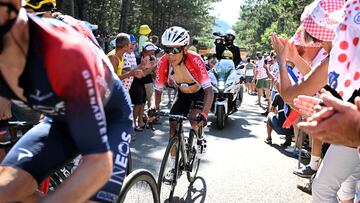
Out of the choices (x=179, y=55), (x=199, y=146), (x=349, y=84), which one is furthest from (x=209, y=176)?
(x=349, y=84)

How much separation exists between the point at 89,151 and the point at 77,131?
0.09 metres

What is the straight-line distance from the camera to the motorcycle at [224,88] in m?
9.39

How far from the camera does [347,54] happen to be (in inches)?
73.7

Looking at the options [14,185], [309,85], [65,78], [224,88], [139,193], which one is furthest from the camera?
[224,88]

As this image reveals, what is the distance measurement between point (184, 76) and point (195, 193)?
1.46 meters

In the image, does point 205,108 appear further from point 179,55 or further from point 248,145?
point 248,145

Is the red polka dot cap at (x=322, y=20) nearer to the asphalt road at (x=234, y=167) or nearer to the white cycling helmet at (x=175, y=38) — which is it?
the white cycling helmet at (x=175, y=38)

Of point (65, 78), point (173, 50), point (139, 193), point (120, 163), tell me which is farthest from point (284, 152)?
point (65, 78)

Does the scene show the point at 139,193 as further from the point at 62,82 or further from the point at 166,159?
the point at 62,82

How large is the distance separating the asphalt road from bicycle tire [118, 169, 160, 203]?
142 cm

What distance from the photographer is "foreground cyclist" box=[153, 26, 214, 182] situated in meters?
4.69

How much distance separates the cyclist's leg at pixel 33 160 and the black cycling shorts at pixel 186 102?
2.71 metres

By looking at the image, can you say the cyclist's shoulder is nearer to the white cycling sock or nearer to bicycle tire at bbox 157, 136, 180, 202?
bicycle tire at bbox 157, 136, 180, 202

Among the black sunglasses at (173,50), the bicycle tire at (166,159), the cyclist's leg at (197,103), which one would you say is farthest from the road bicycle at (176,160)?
the black sunglasses at (173,50)
